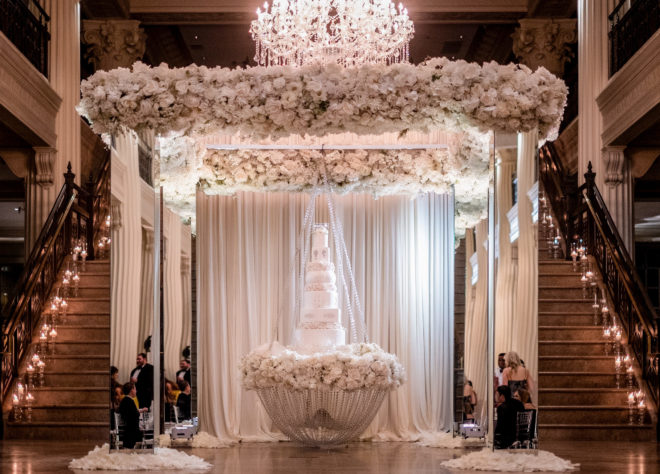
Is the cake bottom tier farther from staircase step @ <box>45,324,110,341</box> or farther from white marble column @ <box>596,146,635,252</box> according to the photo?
white marble column @ <box>596,146,635,252</box>

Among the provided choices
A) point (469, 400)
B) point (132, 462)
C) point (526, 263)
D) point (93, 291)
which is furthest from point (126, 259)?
point (93, 291)

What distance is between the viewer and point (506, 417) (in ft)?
25.3

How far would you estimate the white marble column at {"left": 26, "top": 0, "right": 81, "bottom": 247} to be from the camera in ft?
45.3

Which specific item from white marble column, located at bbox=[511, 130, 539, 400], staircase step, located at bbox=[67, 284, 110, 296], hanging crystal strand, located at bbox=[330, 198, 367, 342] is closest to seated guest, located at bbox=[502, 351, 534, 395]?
white marble column, located at bbox=[511, 130, 539, 400]

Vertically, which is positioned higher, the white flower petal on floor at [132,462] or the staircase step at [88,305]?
the staircase step at [88,305]

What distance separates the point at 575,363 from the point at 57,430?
202 inches

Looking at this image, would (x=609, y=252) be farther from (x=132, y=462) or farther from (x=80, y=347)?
(x=132, y=462)

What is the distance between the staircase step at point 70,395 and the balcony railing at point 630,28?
698 centimetres

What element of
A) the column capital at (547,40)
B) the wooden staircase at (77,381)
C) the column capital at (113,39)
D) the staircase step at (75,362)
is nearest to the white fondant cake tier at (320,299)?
the wooden staircase at (77,381)

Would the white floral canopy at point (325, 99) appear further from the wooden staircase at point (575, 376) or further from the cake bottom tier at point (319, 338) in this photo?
the wooden staircase at point (575, 376)

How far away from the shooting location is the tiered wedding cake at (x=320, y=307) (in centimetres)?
967

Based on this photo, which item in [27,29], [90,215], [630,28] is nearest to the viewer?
[630,28]

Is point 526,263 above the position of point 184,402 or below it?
above

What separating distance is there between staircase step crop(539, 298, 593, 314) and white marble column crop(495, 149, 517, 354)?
4.68 meters
